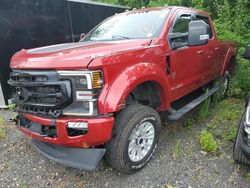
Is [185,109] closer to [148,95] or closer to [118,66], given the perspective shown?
[148,95]

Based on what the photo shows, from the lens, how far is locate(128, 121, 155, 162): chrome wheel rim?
3.23 metres

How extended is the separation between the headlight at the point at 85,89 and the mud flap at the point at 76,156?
1.45 feet

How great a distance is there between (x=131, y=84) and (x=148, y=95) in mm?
752

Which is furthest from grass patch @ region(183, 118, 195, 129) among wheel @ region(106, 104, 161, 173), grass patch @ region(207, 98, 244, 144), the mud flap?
the mud flap

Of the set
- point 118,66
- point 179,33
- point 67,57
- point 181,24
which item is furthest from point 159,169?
point 181,24

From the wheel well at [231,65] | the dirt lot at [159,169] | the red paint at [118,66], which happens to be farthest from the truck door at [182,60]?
the wheel well at [231,65]

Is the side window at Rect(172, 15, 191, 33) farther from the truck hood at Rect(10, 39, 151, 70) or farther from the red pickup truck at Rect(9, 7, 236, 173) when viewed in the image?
the truck hood at Rect(10, 39, 151, 70)

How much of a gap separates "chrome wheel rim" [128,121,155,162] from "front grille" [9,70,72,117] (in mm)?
901

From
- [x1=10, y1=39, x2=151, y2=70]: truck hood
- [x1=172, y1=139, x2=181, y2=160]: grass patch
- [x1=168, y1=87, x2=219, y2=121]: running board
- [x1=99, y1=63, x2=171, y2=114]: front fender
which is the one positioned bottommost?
[x1=172, y1=139, x2=181, y2=160]: grass patch

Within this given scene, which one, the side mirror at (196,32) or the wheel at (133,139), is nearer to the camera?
the wheel at (133,139)

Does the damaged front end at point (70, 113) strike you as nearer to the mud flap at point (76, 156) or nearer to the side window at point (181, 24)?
the mud flap at point (76, 156)

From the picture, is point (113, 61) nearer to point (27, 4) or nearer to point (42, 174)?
point (42, 174)

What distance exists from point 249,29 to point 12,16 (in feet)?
23.9

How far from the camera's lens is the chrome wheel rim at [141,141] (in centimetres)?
323
